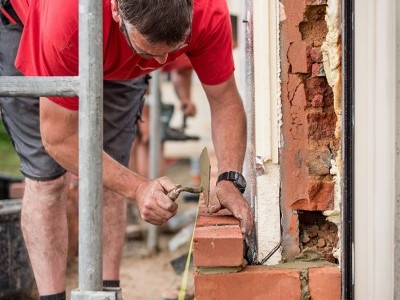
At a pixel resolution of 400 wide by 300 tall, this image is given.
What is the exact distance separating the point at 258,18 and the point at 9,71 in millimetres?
1167

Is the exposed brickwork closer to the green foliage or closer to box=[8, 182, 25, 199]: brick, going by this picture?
box=[8, 182, 25, 199]: brick

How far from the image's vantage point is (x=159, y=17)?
2.15 m

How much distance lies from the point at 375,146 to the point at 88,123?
761 mm

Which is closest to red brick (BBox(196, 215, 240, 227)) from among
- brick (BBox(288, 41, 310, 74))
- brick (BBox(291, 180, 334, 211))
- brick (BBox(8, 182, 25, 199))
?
brick (BBox(291, 180, 334, 211))

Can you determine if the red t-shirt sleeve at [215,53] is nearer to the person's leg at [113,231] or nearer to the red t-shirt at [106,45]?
the red t-shirt at [106,45]

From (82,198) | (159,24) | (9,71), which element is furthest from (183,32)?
(9,71)

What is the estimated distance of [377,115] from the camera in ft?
6.60

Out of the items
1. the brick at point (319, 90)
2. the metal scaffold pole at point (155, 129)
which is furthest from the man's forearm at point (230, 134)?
the metal scaffold pole at point (155, 129)

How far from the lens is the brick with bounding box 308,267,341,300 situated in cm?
217

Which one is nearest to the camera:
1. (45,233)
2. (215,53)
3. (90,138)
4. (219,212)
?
(90,138)

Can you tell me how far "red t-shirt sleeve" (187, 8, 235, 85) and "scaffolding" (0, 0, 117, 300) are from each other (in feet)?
2.69

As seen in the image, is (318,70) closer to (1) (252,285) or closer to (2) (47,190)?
(1) (252,285)

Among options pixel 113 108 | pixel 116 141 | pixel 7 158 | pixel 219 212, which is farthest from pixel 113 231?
pixel 7 158

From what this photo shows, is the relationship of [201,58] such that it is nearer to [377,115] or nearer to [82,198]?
[377,115]
